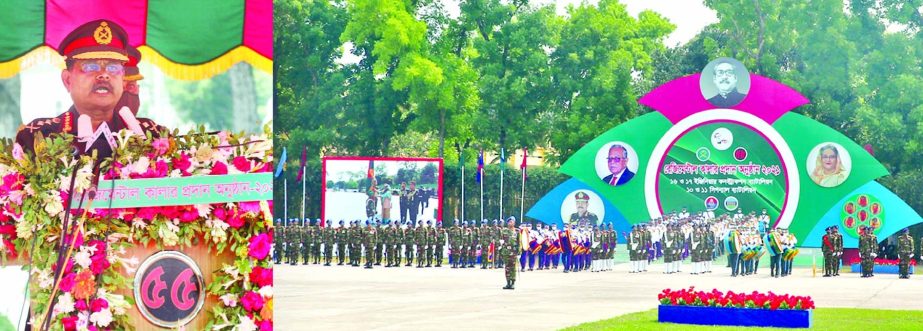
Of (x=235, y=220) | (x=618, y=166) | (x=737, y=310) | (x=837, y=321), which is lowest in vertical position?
(x=837, y=321)

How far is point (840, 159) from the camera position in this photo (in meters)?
37.7

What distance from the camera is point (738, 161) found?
3812 centimetres

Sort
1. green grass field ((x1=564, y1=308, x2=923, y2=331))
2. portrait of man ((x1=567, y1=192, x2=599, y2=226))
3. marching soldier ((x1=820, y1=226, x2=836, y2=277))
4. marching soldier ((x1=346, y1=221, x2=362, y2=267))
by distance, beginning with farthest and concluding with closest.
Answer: portrait of man ((x1=567, y1=192, x2=599, y2=226))
marching soldier ((x1=346, y1=221, x2=362, y2=267))
marching soldier ((x1=820, y1=226, x2=836, y2=277))
green grass field ((x1=564, y1=308, x2=923, y2=331))

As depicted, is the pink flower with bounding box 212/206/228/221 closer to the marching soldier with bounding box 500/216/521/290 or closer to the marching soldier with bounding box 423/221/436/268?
the marching soldier with bounding box 500/216/521/290

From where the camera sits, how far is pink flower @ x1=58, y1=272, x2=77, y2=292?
21.0 feet

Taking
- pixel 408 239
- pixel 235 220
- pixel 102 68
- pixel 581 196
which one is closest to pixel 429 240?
pixel 408 239

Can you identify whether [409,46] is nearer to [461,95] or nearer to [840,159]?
[461,95]

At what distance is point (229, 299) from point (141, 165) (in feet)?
2.67

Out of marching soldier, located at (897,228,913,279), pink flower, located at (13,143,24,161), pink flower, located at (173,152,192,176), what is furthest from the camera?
marching soldier, located at (897,228,913,279)

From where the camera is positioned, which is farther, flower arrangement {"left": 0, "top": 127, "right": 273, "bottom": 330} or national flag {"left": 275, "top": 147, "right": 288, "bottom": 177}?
national flag {"left": 275, "top": 147, "right": 288, "bottom": 177}

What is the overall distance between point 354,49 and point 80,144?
140 ft

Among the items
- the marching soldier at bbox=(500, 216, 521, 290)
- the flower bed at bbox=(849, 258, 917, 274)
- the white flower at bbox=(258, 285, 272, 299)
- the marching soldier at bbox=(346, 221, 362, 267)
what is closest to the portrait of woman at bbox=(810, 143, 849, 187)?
the flower bed at bbox=(849, 258, 917, 274)

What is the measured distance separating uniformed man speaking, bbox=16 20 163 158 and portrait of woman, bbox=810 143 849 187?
33.5 m

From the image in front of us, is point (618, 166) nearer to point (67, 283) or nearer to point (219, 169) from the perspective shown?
point (219, 169)
